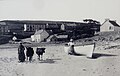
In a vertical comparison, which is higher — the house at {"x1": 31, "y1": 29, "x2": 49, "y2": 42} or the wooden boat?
the house at {"x1": 31, "y1": 29, "x2": 49, "y2": 42}

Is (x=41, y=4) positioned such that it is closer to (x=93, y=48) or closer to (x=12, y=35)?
(x=12, y=35)

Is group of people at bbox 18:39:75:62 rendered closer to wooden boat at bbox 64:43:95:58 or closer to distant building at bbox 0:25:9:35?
wooden boat at bbox 64:43:95:58

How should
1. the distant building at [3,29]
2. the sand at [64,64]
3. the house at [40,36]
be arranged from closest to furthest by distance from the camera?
the sand at [64,64] → the house at [40,36] → the distant building at [3,29]

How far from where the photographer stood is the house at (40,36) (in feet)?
7.33

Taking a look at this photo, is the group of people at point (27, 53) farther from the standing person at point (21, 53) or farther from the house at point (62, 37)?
the house at point (62, 37)

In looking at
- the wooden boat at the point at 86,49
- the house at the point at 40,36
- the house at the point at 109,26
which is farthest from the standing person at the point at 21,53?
the house at the point at 109,26

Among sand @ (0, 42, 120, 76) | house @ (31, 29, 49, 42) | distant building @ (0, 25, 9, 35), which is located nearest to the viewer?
sand @ (0, 42, 120, 76)

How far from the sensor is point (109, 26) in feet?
7.04

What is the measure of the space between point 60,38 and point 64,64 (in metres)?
0.25

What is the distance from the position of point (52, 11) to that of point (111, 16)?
55cm

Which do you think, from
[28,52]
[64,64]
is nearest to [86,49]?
[64,64]

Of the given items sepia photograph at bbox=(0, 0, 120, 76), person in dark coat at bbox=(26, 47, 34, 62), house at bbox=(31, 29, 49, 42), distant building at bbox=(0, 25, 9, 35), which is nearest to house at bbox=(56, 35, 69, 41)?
sepia photograph at bbox=(0, 0, 120, 76)

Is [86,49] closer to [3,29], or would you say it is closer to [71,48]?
[71,48]

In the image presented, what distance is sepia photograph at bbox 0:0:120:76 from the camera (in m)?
2.14
